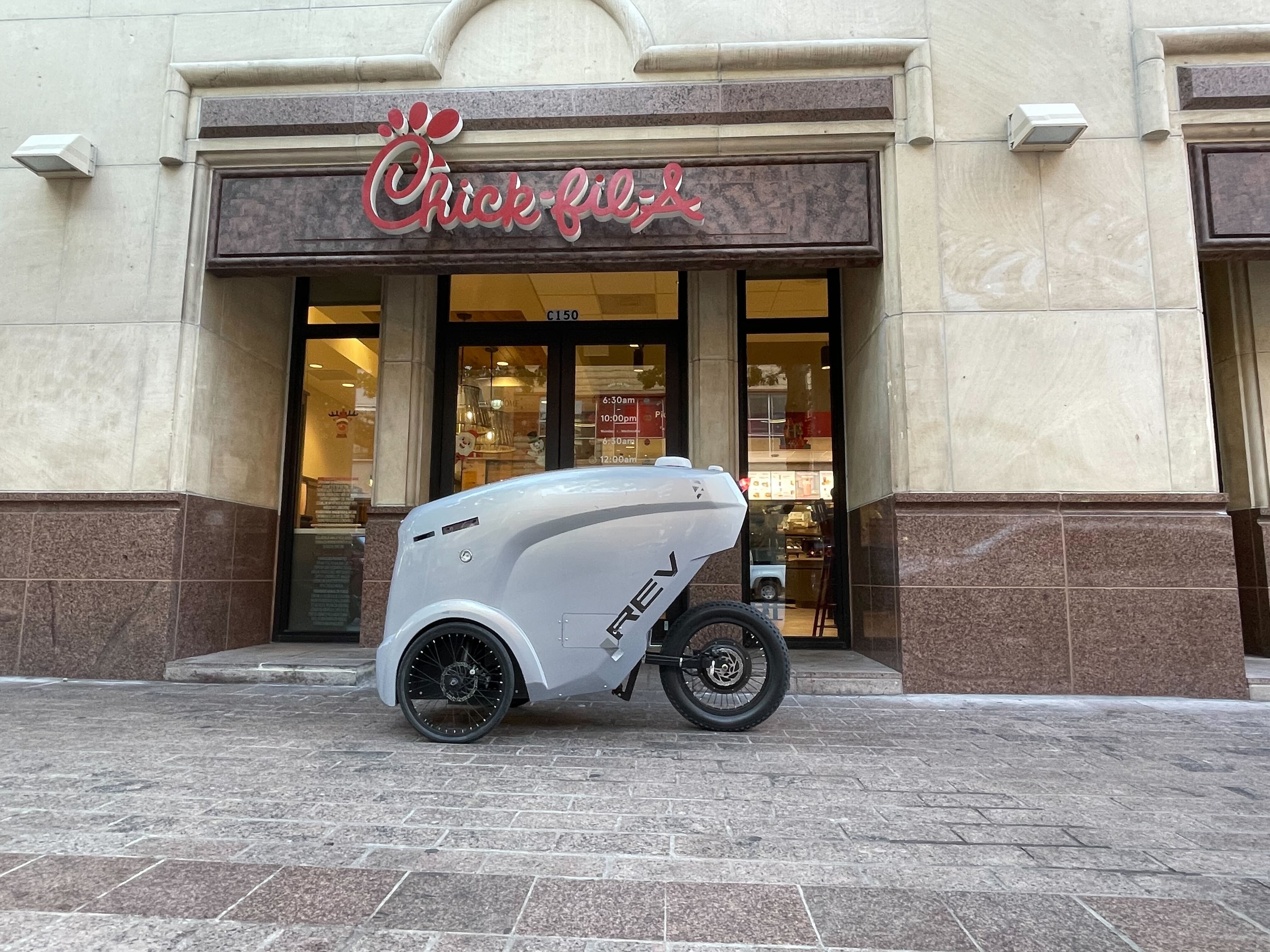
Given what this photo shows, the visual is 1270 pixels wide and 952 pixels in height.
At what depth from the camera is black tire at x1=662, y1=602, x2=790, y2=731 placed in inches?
175

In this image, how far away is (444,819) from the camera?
118 inches

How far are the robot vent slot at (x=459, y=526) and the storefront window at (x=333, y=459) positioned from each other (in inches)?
176

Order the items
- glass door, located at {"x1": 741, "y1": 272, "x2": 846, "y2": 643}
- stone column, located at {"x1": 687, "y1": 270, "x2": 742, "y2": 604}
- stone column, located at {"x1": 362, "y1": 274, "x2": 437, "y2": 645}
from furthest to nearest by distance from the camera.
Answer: glass door, located at {"x1": 741, "y1": 272, "x2": 846, "y2": 643}, stone column, located at {"x1": 687, "y1": 270, "x2": 742, "y2": 604}, stone column, located at {"x1": 362, "y1": 274, "x2": 437, "y2": 645}

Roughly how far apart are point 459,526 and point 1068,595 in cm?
470

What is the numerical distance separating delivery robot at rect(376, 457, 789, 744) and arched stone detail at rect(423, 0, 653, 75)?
450cm

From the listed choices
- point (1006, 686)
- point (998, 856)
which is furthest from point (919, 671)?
point (998, 856)

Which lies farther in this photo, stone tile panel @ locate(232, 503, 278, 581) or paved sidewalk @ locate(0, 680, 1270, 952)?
stone tile panel @ locate(232, 503, 278, 581)

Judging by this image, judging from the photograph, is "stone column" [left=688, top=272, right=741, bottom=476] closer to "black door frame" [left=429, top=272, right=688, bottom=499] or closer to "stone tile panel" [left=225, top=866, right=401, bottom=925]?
"black door frame" [left=429, top=272, right=688, bottom=499]

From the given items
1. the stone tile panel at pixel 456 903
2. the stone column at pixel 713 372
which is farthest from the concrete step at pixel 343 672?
the stone tile panel at pixel 456 903

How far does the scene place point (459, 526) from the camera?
4371mm

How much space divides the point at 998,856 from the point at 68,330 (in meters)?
8.05

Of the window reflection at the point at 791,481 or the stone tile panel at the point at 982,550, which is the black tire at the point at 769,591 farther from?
the stone tile panel at the point at 982,550

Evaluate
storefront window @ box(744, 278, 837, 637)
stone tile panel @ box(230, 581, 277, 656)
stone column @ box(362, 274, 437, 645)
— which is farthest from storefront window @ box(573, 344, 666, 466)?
stone tile panel @ box(230, 581, 277, 656)

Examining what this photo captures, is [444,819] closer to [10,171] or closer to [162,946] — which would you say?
[162,946]
